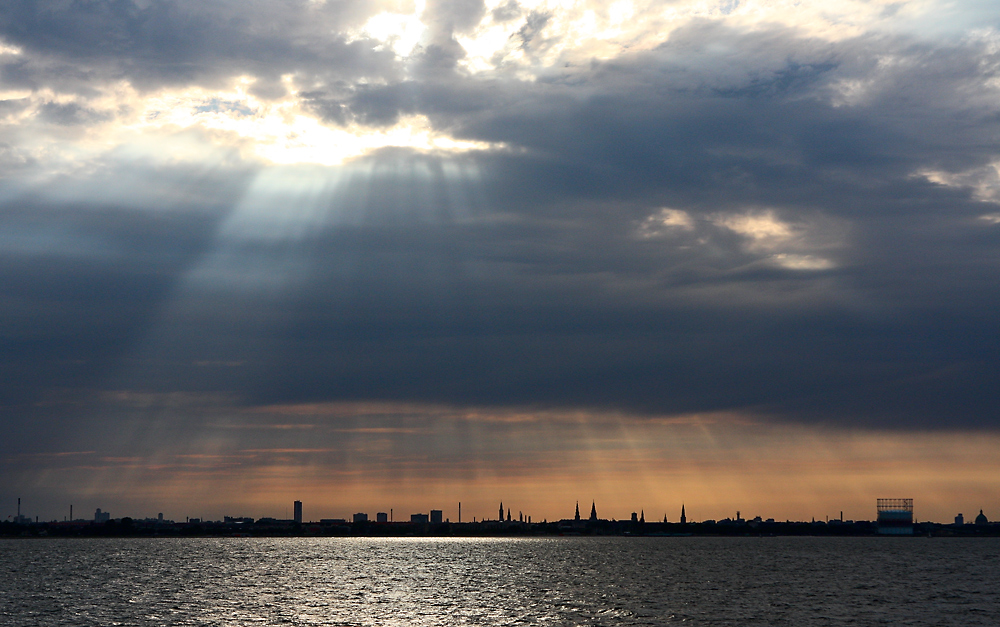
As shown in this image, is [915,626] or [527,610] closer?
Result: [915,626]

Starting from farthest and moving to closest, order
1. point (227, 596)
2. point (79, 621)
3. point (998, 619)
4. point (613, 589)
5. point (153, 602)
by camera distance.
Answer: point (613, 589)
point (227, 596)
point (153, 602)
point (998, 619)
point (79, 621)

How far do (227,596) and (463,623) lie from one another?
46.5m

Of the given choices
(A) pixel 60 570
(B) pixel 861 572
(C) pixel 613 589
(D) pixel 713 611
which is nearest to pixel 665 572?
(B) pixel 861 572

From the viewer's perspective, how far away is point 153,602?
12106 centimetres

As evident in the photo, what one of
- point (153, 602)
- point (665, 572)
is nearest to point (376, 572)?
point (665, 572)

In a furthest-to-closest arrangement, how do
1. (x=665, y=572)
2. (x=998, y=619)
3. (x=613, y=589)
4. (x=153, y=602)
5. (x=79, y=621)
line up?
(x=665, y=572) < (x=613, y=589) < (x=153, y=602) < (x=998, y=619) < (x=79, y=621)

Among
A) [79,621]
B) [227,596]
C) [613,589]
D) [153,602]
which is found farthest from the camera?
[613,589]

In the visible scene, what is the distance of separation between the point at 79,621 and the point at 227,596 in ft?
110

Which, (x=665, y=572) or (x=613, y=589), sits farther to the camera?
(x=665, y=572)

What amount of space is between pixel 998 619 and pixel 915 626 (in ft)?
49.1

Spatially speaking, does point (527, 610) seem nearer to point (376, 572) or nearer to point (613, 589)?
point (613, 589)

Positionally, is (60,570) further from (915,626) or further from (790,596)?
(915,626)

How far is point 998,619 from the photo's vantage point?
107 meters

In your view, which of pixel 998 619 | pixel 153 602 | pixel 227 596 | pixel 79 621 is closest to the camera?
pixel 79 621
